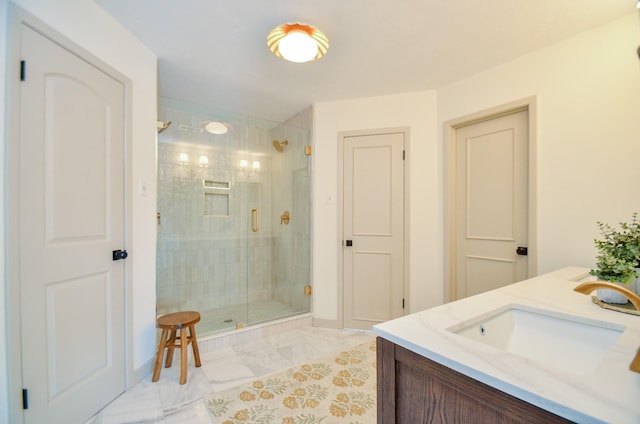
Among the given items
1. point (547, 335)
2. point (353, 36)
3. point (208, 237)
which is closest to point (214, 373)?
point (208, 237)

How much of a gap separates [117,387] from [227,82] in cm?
255

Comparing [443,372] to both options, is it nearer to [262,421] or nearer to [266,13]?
[262,421]

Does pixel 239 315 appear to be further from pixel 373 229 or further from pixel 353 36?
pixel 353 36

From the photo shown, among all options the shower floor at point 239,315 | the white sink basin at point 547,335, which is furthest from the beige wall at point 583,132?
the shower floor at point 239,315

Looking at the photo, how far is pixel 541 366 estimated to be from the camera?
634mm

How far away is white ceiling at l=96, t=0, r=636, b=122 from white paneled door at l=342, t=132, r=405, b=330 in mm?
639

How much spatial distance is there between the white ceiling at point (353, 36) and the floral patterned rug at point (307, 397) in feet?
8.01

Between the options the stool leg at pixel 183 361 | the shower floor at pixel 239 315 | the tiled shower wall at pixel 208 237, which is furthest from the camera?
the tiled shower wall at pixel 208 237

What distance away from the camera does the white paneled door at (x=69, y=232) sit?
4.34ft

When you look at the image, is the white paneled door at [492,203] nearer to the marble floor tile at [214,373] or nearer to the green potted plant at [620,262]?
the green potted plant at [620,262]

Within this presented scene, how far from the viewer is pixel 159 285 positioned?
258 cm

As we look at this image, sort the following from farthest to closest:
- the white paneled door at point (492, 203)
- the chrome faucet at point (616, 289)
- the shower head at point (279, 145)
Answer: the shower head at point (279, 145)
the white paneled door at point (492, 203)
the chrome faucet at point (616, 289)

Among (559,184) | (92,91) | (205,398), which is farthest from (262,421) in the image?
(559,184)

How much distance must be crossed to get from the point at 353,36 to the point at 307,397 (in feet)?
8.11
